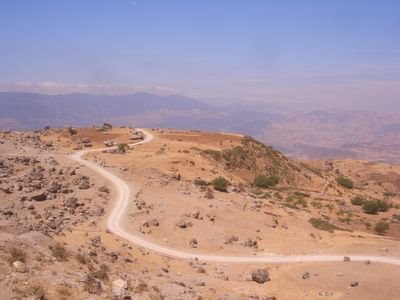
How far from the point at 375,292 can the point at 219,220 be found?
62.7ft

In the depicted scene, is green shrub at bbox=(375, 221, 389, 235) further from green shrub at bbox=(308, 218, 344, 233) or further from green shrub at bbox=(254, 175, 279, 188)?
green shrub at bbox=(254, 175, 279, 188)

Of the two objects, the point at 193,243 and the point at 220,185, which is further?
the point at 220,185

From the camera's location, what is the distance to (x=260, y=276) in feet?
104

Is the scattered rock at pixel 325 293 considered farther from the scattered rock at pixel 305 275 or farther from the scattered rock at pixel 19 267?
the scattered rock at pixel 19 267

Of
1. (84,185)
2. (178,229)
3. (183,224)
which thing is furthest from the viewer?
(84,185)

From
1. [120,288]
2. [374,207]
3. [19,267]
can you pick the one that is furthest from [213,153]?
[19,267]

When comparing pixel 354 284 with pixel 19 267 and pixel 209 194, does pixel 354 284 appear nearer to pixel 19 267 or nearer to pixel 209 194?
pixel 19 267

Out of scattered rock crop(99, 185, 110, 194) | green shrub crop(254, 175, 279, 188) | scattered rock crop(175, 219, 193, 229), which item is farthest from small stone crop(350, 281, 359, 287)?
green shrub crop(254, 175, 279, 188)

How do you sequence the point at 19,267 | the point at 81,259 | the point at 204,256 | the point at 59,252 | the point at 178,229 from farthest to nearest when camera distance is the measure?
the point at 178,229 < the point at 204,256 < the point at 81,259 < the point at 59,252 < the point at 19,267

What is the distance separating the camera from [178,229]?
42312mm

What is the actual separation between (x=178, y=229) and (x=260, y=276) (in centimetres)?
→ 1227

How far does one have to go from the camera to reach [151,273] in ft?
97.6

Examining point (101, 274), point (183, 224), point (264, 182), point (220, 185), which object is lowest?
point (264, 182)

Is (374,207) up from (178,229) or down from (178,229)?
down
